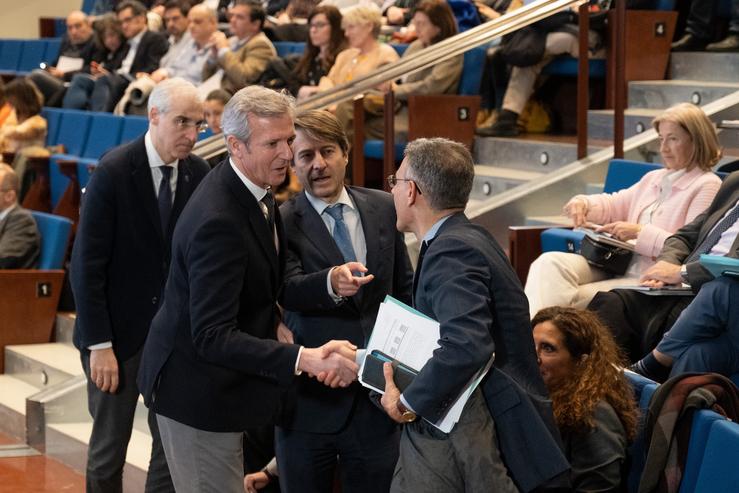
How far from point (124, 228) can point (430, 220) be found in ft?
3.57

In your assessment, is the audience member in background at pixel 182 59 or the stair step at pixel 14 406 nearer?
the stair step at pixel 14 406

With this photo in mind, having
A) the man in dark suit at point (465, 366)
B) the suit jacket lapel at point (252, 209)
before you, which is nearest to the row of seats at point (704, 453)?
the man in dark suit at point (465, 366)

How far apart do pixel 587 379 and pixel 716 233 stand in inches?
52.3

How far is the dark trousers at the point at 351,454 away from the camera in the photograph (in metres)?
2.89

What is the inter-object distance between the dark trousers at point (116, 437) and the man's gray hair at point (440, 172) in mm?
1210

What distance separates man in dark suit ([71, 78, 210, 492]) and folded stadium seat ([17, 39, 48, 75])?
7857 millimetres

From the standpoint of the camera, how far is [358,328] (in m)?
2.94

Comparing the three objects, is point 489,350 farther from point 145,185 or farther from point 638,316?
point 638,316

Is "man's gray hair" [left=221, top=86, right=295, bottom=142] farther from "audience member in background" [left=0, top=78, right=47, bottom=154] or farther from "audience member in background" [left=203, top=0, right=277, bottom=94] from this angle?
"audience member in background" [left=0, top=78, right=47, bottom=154]

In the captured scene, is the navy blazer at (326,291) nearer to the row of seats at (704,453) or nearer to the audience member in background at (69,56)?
the row of seats at (704,453)

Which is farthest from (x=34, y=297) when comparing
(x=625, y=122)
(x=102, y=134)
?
(x=625, y=122)

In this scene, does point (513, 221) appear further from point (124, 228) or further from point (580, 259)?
point (124, 228)

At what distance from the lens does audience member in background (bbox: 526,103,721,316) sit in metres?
4.20

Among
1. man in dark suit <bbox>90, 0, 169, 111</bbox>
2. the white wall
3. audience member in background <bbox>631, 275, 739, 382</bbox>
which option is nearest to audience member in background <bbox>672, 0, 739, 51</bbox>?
audience member in background <bbox>631, 275, 739, 382</bbox>
